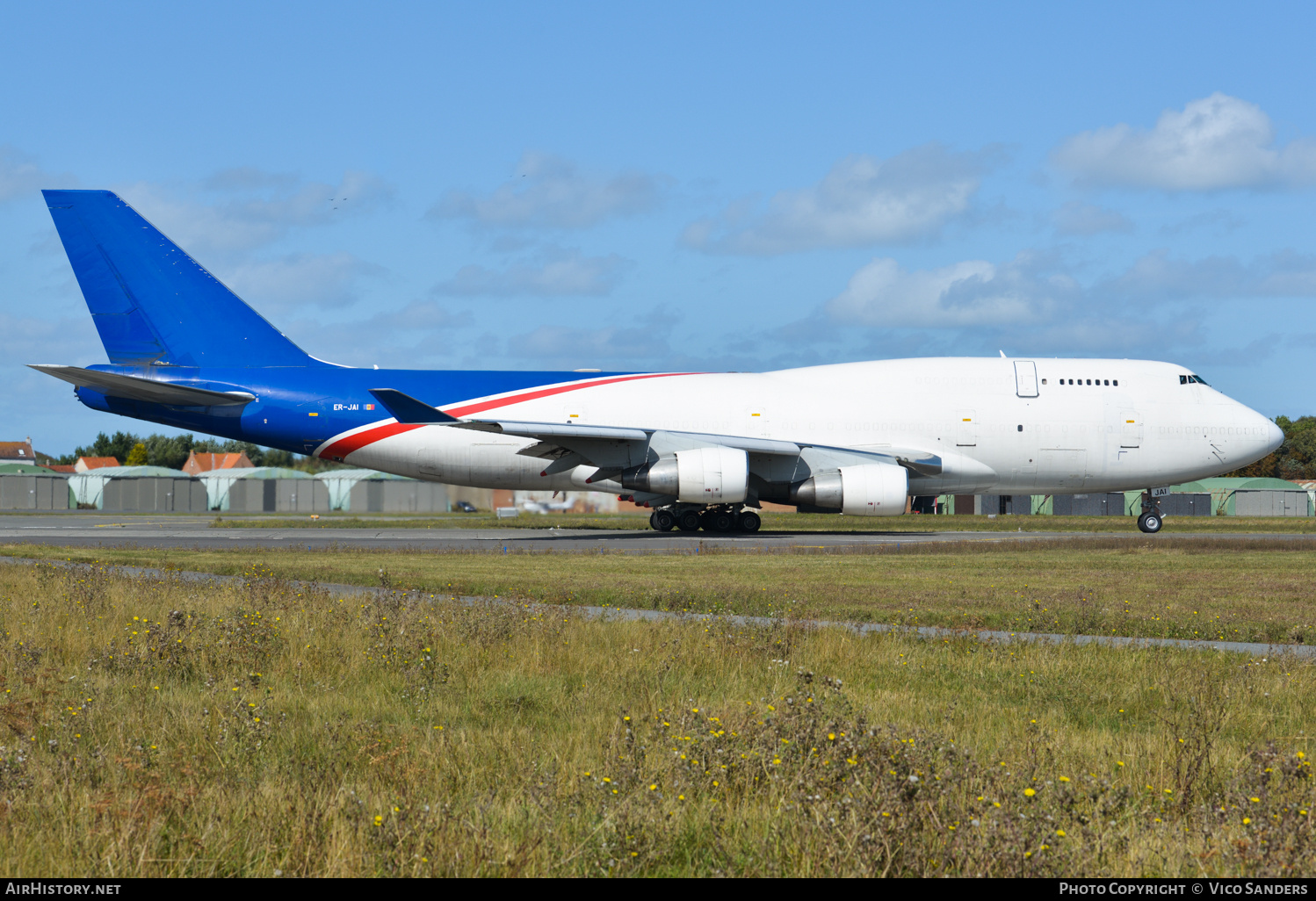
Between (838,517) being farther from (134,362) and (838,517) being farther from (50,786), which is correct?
(50,786)

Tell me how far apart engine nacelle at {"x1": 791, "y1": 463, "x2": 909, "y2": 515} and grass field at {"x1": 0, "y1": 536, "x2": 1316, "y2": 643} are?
306cm

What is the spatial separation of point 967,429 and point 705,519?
8291mm

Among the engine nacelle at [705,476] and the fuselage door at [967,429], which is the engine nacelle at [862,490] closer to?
the engine nacelle at [705,476]

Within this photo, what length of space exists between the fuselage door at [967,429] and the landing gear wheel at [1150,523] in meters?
6.04

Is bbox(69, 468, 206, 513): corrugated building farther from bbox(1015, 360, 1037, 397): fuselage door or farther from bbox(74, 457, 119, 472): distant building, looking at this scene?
bbox(1015, 360, 1037, 397): fuselage door

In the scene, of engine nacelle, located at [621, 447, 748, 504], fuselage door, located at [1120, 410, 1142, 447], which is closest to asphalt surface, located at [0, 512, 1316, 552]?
engine nacelle, located at [621, 447, 748, 504]

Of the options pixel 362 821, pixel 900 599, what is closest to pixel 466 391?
pixel 900 599

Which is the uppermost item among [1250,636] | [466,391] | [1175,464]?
[466,391]

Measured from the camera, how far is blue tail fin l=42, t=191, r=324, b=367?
31016 mm

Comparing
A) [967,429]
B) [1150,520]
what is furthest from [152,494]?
[1150,520]

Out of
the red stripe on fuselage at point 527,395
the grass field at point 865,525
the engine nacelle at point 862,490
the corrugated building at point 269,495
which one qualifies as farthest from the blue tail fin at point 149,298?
the corrugated building at point 269,495

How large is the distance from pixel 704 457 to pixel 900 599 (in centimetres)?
1448

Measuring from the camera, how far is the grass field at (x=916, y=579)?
13.2m

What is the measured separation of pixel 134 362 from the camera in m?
31.5
